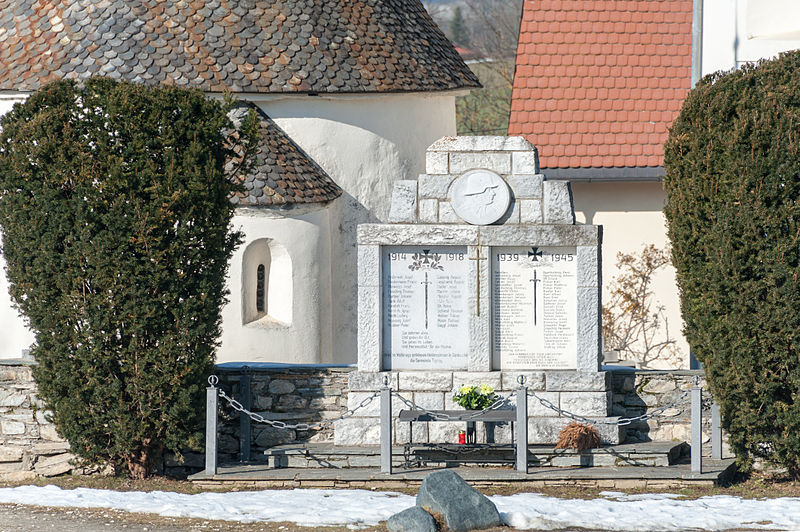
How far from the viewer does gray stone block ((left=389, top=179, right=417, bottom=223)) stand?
13.2 meters

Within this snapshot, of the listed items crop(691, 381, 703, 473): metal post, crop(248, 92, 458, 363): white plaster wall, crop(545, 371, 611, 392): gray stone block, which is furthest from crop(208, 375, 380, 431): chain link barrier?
crop(248, 92, 458, 363): white plaster wall

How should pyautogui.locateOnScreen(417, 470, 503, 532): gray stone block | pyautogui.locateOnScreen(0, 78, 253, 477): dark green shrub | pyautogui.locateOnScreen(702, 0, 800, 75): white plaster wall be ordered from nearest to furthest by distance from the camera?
1. pyautogui.locateOnScreen(417, 470, 503, 532): gray stone block
2. pyautogui.locateOnScreen(0, 78, 253, 477): dark green shrub
3. pyautogui.locateOnScreen(702, 0, 800, 75): white plaster wall

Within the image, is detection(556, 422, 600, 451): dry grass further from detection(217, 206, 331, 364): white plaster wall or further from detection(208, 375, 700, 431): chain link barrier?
detection(217, 206, 331, 364): white plaster wall

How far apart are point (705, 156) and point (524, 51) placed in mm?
8401

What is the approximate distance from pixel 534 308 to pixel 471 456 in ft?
5.17

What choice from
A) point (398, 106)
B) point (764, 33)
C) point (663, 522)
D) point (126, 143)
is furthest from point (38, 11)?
point (663, 522)

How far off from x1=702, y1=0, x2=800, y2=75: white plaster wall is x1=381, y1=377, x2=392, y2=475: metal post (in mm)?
7208

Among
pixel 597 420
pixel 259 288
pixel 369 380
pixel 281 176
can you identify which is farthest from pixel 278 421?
pixel 281 176

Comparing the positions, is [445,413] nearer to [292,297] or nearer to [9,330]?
[292,297]

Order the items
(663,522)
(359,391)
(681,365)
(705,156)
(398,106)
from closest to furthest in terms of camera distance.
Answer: (663,522) < (705,156) < (359,391) < (681,365) < (398,106)

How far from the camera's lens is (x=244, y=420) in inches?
532

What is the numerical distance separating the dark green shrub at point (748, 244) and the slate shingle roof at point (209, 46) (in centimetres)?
870

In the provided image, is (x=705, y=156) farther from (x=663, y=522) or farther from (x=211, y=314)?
(x=211, y=314)

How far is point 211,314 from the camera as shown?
12.6 meters
